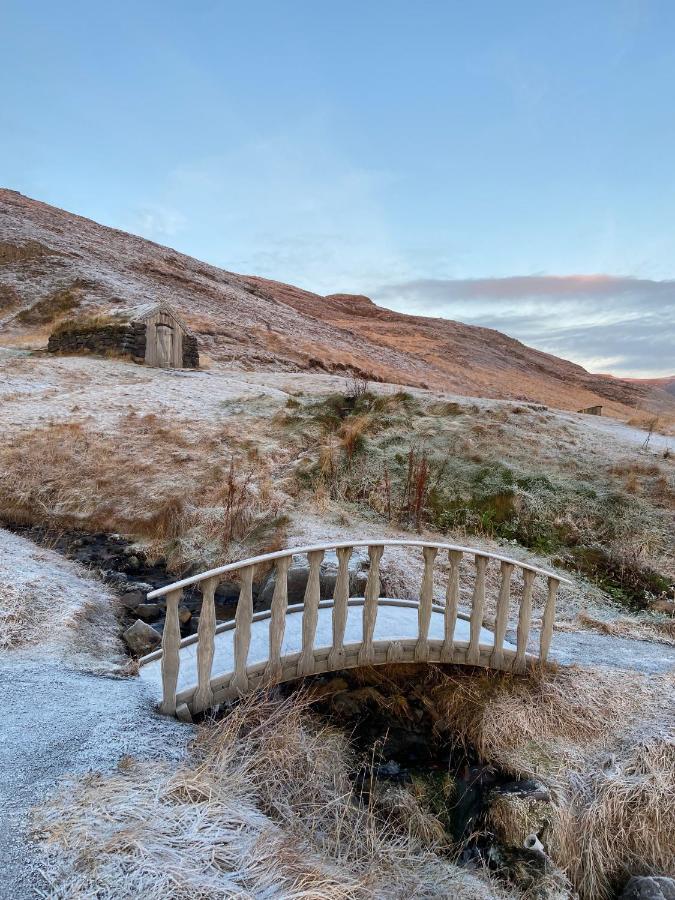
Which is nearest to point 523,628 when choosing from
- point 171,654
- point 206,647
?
point 206,647

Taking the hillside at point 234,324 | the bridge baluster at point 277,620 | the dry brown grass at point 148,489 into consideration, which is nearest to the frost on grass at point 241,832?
the bridge baluster at point 277,620

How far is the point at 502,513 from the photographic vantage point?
10.1 meters

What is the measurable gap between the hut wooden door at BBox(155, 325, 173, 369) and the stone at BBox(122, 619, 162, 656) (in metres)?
15.5

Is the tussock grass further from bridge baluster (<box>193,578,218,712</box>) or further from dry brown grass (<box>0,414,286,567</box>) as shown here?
dry brown grass (<box>0,414,286,567</box>)

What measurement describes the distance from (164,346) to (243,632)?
17.9 m

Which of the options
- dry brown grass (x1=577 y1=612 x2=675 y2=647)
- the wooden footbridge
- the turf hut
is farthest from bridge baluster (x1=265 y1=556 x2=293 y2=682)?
the turf hut

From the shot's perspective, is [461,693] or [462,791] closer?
[462,791]

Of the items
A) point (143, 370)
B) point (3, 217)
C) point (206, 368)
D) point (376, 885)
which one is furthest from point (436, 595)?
point (3, 217)

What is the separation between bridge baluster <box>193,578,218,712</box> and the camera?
4.34m

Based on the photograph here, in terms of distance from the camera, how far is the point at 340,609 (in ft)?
16.3

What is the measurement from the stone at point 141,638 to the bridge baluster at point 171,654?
6.50 feet

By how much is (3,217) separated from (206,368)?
25827mm

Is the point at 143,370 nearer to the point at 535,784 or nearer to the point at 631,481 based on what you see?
the point at 631,481

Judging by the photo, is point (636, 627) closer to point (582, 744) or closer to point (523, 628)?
point (523, 628)
